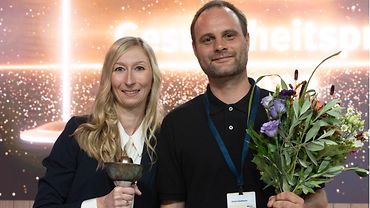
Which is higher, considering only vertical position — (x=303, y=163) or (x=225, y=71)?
(x=225, y=71)

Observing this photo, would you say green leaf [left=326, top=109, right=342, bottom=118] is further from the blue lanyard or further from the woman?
the woman

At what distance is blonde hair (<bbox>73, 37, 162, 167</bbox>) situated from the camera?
2.61 metres

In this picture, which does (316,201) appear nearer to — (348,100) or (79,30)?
(348,100)

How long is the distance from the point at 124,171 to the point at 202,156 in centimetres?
32

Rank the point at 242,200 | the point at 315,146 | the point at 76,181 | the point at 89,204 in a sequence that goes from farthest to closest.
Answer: the point at 76,181 → the point at 89,204 → the point at 242,200 → the point at 315,146

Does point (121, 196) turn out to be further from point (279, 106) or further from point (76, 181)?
point (279, 106)

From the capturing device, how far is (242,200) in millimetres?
2242

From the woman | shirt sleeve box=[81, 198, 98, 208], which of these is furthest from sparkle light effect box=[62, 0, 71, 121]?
shirt sleeve box=[81, 198, 98, 208]

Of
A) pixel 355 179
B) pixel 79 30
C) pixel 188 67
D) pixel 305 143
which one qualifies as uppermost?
pixel 79 30

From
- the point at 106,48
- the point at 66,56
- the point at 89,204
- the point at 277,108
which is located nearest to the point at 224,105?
the point at 277,108

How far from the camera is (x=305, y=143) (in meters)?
2.03

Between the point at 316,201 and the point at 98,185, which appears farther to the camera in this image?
the point at 98,185

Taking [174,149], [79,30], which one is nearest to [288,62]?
[79,30]

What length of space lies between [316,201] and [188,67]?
7.17 feet
